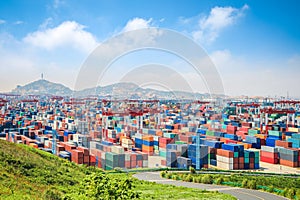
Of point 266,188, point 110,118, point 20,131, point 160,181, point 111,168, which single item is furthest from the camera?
point 110,118

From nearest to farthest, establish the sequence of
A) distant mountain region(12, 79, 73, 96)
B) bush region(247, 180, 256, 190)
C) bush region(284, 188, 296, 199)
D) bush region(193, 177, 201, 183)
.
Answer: bush region(284, 188, 296, 199) → bush region(247, 180, 256, 190) → bush region(193, 177, 201, 183) → distant mountain region(12, 79, 73, 96)

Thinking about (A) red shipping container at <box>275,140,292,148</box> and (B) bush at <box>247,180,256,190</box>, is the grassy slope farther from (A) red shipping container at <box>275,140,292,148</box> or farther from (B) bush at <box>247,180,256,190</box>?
(A) red shipping container at <box>275,140,292,148</box>

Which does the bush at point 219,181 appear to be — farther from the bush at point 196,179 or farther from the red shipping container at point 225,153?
the red shipping container at point 225,153

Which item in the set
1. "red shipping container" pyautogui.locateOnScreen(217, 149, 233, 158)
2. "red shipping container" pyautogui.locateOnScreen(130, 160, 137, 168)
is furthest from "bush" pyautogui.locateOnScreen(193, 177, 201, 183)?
"red shipping container" pyautogui.locateOnScreen(217, 149, 233, 158)

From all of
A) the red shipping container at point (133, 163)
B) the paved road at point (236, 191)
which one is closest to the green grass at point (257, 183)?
the paved road at point (236, 191)

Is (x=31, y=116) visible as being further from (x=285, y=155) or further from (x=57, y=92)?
(x=57, y=92)

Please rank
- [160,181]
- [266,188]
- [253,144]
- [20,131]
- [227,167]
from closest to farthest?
1. [266,188]
2. [160,181]
3. [227,167]
4. [253,144]
5. [20,131]

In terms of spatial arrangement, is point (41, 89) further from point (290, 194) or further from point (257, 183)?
point (290, 194)

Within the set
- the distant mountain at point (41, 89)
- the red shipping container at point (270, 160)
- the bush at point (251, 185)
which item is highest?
the distant mountain at point (41, 89)

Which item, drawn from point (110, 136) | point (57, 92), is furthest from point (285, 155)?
point (57, 92)

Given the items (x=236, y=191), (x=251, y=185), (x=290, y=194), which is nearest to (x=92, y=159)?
(x=236, y=191)

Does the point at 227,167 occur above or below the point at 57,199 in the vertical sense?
below
